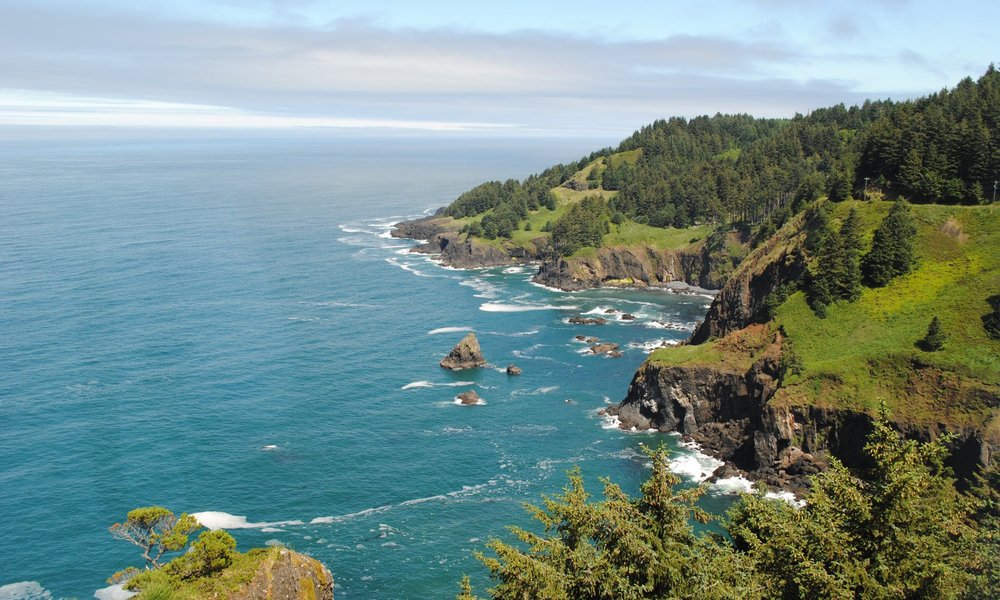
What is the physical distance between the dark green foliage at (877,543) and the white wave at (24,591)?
216ft

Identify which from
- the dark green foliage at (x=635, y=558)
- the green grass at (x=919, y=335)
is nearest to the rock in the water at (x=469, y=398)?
the green grass at (x=919, y=335)

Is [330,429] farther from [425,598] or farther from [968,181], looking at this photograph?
[968,181]

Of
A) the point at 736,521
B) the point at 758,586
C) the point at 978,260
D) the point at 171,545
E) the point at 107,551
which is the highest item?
the point at 978,260

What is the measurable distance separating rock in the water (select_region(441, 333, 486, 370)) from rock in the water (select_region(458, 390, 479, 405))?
1285 cm

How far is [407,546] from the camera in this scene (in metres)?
76.8

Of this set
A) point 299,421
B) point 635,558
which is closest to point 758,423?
point 299,421

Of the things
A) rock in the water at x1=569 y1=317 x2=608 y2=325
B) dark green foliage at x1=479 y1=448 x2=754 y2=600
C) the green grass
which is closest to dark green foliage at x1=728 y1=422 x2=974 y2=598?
dark green foliage at x1=479 y1=448 x2=754 y2=600

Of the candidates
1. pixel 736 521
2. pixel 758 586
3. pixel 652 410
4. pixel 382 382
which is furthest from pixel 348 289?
pixel 758 586

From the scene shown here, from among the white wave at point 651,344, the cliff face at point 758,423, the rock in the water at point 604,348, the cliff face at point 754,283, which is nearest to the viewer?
the cliff face at point 758,423

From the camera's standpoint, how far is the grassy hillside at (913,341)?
3265 inches

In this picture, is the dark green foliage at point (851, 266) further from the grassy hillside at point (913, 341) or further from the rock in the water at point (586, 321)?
the rock in the water at point (586, 321)

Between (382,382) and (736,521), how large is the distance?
82.3 meters

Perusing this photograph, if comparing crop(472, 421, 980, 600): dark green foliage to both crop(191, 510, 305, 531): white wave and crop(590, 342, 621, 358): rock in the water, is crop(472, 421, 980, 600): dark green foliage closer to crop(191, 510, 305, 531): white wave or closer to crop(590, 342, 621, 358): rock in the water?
crop(191, 510, 305, 531): white wave

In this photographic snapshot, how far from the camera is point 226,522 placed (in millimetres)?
80125
